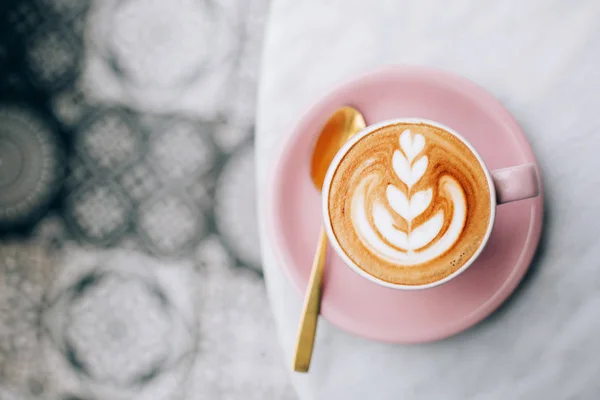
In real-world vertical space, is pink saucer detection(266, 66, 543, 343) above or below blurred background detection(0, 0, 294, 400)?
above

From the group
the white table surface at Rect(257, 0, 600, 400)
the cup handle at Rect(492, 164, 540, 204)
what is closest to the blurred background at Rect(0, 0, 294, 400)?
the white table surface at Rect(257, 0, 600, 400)

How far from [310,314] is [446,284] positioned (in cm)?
12

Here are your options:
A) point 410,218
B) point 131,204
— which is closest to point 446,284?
point 410,218

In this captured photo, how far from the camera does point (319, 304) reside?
0.49 metres

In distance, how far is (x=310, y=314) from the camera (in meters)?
0.49

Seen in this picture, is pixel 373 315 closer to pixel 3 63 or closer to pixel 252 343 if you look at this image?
pixel 252 343

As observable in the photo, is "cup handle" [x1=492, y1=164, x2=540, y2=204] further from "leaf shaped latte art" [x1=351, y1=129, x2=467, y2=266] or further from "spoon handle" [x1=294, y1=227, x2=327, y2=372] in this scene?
"spoon handle" [x1=294, y1=227, x2=327, y2=372]

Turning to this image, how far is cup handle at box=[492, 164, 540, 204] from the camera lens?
43 cm

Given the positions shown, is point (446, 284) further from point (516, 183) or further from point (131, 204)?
point (131, 204)

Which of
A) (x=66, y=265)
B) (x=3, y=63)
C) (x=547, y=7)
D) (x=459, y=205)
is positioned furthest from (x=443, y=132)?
(x=3, y=63)

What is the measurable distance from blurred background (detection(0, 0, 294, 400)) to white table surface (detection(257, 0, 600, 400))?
17.9 inches

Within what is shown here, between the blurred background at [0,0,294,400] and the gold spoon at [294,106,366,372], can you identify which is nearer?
the gold spoon at [294,106,366,372]

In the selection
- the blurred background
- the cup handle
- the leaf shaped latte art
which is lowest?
the blurred background

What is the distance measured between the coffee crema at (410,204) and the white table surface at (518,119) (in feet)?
0.26
